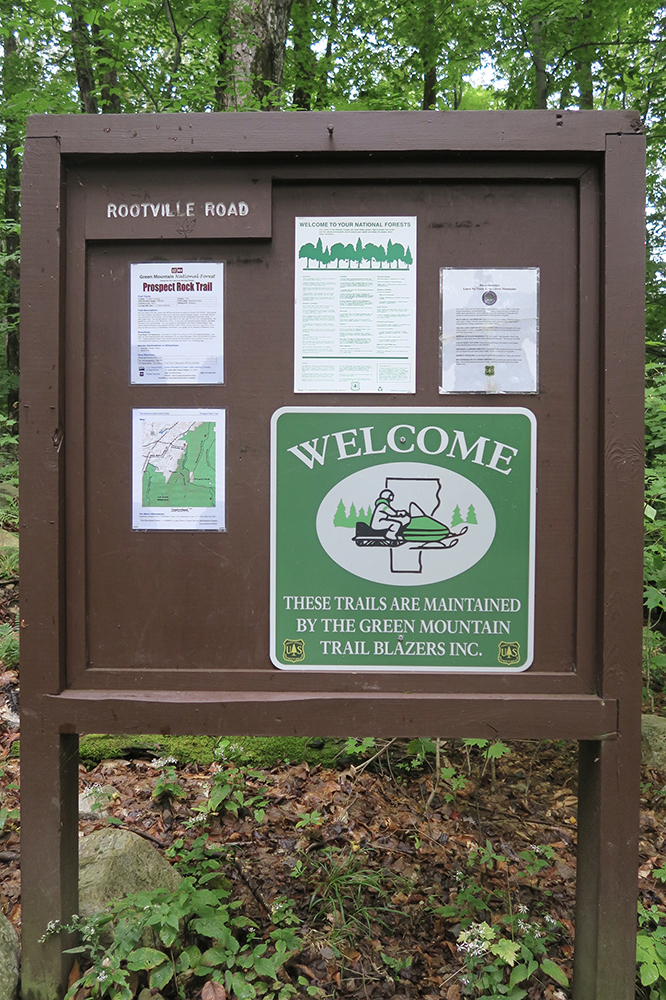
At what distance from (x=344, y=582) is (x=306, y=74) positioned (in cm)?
779

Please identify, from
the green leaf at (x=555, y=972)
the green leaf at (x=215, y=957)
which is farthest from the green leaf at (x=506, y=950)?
the green leaf at (x=215, y=957)

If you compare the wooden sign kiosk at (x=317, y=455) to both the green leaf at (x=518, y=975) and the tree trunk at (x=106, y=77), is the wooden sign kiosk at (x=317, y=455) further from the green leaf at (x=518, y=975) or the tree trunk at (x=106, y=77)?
the tree trunk at (x=106, y=77)

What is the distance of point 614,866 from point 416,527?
51.8 inches

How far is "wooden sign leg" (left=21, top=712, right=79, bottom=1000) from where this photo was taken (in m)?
2.11

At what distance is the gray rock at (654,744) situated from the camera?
4133 mm

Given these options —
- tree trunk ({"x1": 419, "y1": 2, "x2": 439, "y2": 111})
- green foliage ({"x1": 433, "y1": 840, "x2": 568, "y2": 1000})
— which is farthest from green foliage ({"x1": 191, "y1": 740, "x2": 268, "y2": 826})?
tree trunk ({"x1": 419, "y1": 2, "x2": 439, "y2": 111})

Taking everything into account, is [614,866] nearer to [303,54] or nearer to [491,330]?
[491,330]

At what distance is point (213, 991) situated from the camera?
2113 mm

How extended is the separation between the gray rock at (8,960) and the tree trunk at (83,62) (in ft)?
27.6

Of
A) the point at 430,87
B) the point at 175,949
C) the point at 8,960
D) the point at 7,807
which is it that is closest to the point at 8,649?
the point at 7,807

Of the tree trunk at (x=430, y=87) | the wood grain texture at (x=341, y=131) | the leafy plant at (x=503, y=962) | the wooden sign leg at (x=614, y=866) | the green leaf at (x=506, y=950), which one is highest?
the tree trunk at (x=430, y=87)

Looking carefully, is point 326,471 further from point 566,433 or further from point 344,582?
point 566,433

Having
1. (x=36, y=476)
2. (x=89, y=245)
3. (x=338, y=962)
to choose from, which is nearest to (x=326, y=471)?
(x=36, y=476)

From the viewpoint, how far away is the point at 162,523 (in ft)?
7.02
